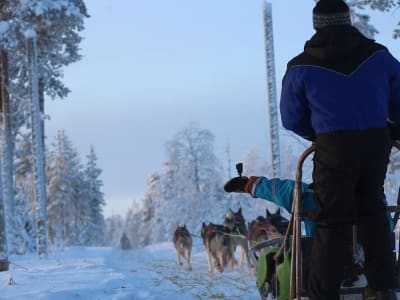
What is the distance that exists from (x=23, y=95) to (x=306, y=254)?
19.8 metres

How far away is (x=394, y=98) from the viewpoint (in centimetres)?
362

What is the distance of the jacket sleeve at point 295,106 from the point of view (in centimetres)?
351

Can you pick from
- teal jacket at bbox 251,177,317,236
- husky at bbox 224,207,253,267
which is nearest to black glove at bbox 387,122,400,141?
teal jacket at bbox 251,177,317,236

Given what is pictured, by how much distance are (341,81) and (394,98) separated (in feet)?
1.34

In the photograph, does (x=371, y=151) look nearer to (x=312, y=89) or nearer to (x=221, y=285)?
(x=312, y=89)

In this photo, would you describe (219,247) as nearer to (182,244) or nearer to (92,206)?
(182,244)

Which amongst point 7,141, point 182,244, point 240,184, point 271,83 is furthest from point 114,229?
point 240,184

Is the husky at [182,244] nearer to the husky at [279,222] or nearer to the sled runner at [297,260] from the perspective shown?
the husky at [279,222]

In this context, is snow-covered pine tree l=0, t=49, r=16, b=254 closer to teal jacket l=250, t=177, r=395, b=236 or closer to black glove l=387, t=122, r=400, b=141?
teal jacket l=250, t=177, r=395, b=236

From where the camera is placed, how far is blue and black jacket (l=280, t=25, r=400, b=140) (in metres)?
3.41

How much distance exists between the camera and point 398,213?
390 cm

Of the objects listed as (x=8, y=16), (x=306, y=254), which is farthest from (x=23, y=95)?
(x=306, y=254)

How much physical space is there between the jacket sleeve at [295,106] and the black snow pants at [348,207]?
0.52 feet

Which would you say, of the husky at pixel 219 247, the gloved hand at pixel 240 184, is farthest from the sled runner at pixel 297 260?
the husky at pixel 219 247
